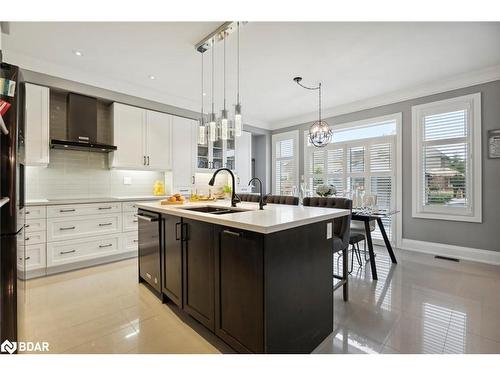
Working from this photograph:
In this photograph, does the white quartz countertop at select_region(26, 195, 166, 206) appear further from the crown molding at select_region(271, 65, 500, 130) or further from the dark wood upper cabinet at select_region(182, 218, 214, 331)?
the crown molding at select_region(271, 65, 500, 130)

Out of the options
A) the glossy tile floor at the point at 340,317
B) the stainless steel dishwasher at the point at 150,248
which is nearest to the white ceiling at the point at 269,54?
the stainless steel dishwasher at the point at 150,248

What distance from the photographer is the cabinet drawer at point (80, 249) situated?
3.04 m

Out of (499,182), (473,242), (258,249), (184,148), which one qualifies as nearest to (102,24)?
(184,148)

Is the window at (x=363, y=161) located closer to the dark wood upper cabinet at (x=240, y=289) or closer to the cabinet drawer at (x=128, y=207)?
the dark wood upper cabinet at (x=240, y=289)

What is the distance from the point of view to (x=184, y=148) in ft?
15.0

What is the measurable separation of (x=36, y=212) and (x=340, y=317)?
11.5 ft

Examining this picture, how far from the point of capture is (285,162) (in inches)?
242

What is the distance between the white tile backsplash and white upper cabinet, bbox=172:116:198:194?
24.1 inches

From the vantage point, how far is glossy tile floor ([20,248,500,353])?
170cm

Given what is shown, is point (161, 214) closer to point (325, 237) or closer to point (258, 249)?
point (258, 249)

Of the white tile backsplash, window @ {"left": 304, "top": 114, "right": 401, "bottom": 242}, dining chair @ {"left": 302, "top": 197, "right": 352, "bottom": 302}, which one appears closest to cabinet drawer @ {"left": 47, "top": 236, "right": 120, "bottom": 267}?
the white tile backsplash

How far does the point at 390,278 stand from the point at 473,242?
68.5 inches

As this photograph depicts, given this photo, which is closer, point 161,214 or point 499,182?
point 161,214

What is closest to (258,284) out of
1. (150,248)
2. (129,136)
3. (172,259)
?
(172,259)
